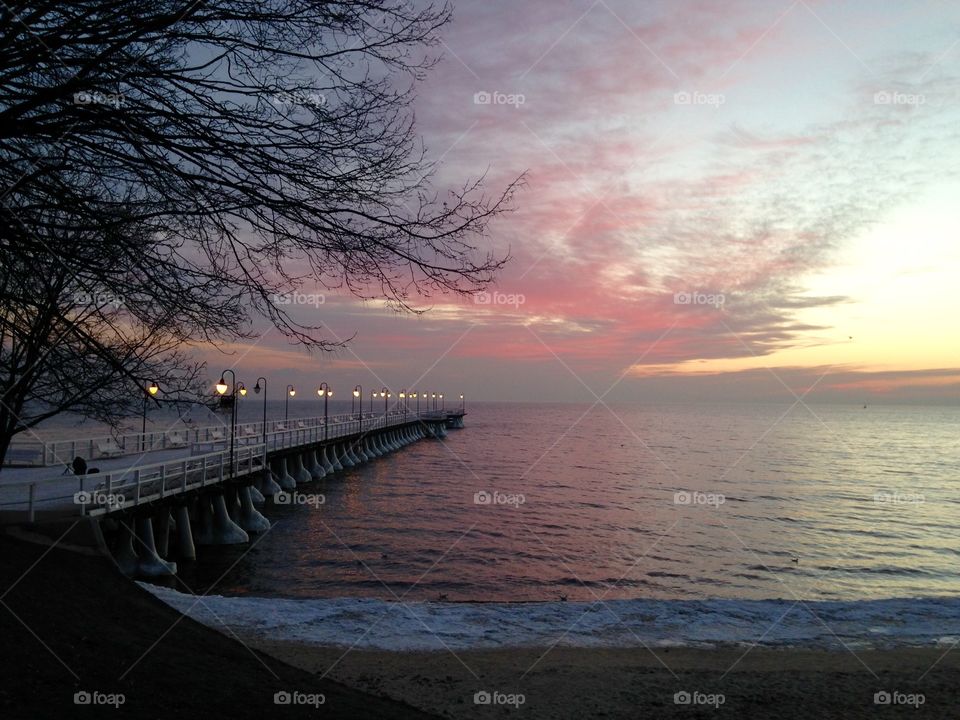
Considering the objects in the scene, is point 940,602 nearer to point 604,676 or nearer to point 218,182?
point 604,676

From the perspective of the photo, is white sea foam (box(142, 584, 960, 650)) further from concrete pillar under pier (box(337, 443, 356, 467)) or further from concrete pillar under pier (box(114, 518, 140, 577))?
concrete pillar under pier (box(337, 443, 356, 467))

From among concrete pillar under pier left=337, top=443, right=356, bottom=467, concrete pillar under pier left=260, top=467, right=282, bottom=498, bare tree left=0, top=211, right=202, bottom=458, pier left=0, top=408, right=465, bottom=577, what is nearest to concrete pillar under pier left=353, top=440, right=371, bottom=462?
concrete pillar under pier left=337, top=443, right=356, bottom=467

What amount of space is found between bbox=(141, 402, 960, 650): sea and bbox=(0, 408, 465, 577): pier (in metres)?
1.14

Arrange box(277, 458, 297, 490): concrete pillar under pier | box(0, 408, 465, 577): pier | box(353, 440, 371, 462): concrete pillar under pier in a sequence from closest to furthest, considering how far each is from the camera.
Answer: box(0, 408, 465, 577): pier
box(277, 458, 297, 490): concrete pillar under pier
box(353, 440, 371, 462): concrete pillar under pier

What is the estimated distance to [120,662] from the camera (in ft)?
23.3

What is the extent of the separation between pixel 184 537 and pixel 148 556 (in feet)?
12.1

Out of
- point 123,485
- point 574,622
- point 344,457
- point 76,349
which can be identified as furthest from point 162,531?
point 344,457

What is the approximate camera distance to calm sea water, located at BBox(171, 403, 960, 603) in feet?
72.3

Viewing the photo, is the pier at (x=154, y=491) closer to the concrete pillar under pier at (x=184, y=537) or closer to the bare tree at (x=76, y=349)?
the concrete pillar under pier at (x=184, y=537)

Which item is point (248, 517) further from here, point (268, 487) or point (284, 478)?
point (284, 478)

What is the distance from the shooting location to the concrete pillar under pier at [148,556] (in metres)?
18.2

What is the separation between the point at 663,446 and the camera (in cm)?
10450

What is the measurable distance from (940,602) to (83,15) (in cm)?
2340

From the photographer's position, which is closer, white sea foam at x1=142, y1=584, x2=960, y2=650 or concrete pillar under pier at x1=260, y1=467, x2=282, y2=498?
white sea foam at x1=142, y1=584, x2=960, y2=650
